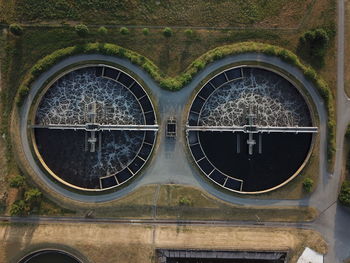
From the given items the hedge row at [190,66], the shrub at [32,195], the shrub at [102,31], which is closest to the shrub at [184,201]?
the hedge row at [190,66]

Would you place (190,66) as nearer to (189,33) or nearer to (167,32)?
(189,33)

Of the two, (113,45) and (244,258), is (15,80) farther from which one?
(244,258)

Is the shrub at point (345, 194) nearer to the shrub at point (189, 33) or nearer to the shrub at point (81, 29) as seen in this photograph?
the shrub at point (189, 33)

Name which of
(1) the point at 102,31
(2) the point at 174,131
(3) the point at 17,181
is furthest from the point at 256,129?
(3) the point at 17,181

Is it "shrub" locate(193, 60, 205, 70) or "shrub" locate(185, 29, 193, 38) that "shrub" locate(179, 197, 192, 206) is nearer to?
"shrub" locate(193, 60, 205, 70)

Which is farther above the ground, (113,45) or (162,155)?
(113,45)

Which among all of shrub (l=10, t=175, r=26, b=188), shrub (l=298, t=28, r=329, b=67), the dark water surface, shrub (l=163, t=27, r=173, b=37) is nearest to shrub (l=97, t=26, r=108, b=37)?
shrub (l=163, t=27, r=173, b=37)

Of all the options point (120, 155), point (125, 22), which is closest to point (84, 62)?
point (125, 22)
